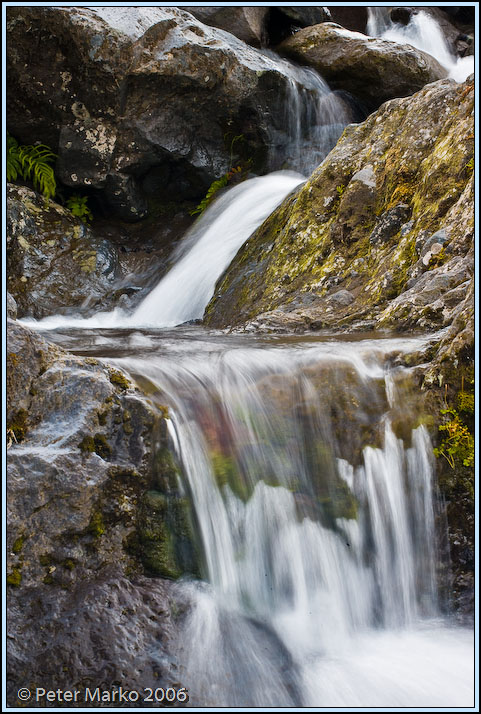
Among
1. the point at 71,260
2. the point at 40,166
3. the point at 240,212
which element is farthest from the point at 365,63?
the point at 71,260

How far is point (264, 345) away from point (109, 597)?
2109mm

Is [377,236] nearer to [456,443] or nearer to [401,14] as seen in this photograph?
[456,443]

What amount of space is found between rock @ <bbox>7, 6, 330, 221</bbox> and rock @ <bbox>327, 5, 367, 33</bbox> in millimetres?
5955

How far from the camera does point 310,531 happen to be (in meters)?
3.13

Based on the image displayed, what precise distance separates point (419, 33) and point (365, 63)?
16.7 feet

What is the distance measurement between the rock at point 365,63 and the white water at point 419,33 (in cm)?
307

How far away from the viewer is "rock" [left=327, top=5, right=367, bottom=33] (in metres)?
14.2

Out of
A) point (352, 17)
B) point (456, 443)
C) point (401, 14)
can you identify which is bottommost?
point (456, 443)

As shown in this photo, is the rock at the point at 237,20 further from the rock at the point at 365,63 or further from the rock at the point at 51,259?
the rock at the point at 51,259

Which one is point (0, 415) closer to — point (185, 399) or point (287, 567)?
point (185, 399)

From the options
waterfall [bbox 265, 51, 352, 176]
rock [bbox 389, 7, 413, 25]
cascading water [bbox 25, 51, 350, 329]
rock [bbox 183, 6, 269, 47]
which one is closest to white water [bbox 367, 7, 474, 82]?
rock [bbox 389, 7, 413, 25]

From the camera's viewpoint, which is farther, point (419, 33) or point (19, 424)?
point (419, 33)

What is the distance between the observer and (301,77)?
10109 millimetres

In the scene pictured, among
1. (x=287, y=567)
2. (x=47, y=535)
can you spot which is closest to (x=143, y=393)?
(x=47, y=535)
